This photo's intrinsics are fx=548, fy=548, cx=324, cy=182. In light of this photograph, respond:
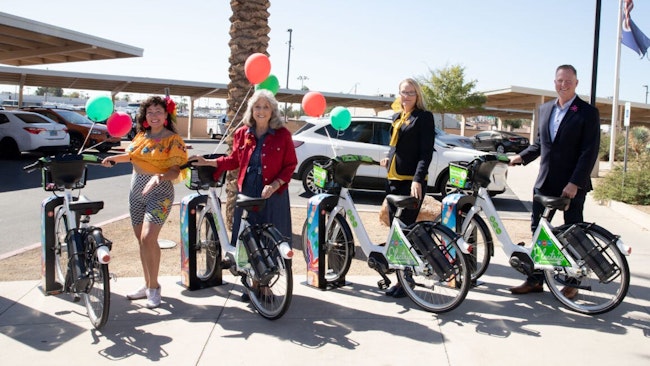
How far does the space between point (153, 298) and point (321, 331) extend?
149 centimetres

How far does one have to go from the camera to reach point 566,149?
4.85 meters

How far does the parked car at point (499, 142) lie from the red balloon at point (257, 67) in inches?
1102

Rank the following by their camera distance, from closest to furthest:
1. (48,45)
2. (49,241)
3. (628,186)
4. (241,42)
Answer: (49,241), (241,42), (628,186), (48,45)

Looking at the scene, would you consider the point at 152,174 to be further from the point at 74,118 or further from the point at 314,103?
the point at 74,118

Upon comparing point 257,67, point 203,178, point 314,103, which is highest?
point 257,67

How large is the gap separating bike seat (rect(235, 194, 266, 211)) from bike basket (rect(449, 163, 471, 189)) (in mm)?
1958

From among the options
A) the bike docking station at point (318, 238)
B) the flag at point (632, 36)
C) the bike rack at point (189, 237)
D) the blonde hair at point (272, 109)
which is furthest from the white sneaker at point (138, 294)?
the flag at point (632, 36)

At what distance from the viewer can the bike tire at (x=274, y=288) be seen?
13.5 ft

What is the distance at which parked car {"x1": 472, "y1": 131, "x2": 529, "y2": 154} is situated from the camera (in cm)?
3209

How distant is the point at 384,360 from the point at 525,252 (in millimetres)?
1866

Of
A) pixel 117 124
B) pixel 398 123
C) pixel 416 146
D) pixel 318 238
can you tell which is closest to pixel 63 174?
pixel 117 124

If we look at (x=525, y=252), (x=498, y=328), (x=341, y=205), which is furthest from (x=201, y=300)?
(x=525, y=252)

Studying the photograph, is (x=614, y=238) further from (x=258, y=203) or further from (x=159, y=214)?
(x=159, y=214)

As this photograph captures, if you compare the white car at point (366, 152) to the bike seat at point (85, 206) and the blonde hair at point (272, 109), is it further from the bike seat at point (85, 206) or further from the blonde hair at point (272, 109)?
the bike seat at point (85, 206)
